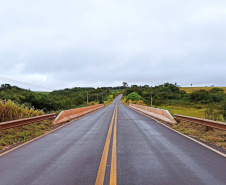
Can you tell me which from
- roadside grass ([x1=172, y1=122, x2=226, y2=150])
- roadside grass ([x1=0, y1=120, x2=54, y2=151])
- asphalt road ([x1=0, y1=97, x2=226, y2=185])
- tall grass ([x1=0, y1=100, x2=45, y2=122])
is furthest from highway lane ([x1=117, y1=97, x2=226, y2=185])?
tall grass ([x1=0, y1=100, x2=45, y2=122])

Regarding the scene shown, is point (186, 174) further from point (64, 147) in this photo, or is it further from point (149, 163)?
point (64, 147)

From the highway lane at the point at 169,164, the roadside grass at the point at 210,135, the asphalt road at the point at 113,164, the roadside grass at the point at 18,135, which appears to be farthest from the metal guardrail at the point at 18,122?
the roadside grass at the point at 210,135

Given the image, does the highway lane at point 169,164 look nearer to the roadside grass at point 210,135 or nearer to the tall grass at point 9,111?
the roadside grass at point 210,135

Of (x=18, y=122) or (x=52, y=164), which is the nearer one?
(x=52, y=164)

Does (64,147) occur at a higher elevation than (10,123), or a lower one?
lower

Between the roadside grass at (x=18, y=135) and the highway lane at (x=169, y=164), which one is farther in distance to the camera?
the roadside grass at (x=18, y=135)

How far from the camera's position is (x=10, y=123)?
9.93 m

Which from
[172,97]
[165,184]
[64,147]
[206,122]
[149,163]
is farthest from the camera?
[172,97]

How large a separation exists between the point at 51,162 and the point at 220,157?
15.7 feet

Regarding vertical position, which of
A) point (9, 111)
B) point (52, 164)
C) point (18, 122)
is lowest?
point (52, 164)

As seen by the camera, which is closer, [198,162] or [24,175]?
[24,175]

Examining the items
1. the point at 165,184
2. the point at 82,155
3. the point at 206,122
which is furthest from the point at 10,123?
the point at 206,122

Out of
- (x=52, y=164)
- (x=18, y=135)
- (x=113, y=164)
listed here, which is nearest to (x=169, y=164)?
(x=113, y=164)

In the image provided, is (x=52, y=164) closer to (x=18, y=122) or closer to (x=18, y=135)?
(x=18, y=135)
